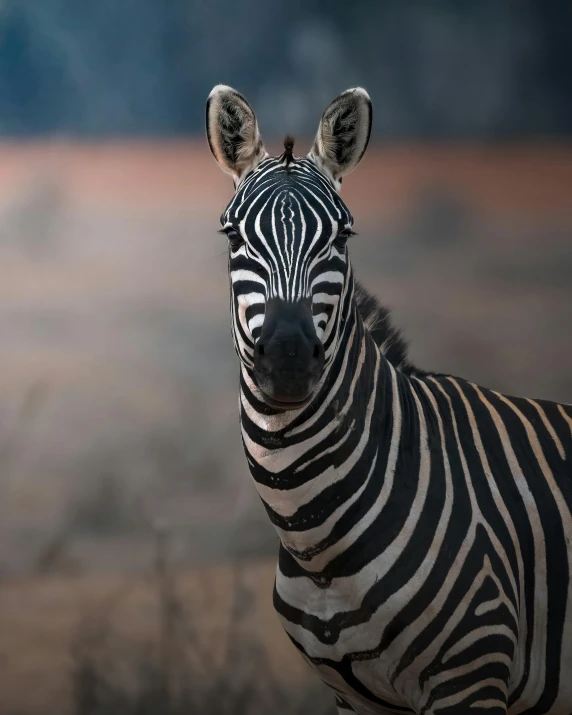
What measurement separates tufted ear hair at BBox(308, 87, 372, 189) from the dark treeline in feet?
7.45

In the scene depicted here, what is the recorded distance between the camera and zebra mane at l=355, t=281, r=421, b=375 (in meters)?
3.38

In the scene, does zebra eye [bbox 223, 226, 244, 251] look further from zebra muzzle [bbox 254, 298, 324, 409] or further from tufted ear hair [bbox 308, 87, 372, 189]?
tufted ear hair [bbox 308, 87, 372, 189]

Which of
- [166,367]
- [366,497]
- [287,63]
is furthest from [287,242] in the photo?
[287,63]

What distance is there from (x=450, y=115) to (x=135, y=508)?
10.0ft

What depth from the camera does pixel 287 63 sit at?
5.21 m

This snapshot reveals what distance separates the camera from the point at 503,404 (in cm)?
331

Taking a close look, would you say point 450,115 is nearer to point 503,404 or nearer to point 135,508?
point 503,404

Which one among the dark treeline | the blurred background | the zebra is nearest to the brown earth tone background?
the blurred background

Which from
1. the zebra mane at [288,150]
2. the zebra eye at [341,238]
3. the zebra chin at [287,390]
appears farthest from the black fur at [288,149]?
the zebra chin at [287,390]

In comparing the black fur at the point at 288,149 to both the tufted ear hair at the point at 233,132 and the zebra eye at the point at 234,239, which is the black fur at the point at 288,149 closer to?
the tufted ear hair at the point at 233,132

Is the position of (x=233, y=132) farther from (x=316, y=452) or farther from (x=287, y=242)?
(x=316, y=452)

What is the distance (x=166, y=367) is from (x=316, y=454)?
2516mm

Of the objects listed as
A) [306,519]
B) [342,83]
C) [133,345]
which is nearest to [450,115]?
[342,83]

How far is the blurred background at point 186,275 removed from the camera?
485 centimetres
